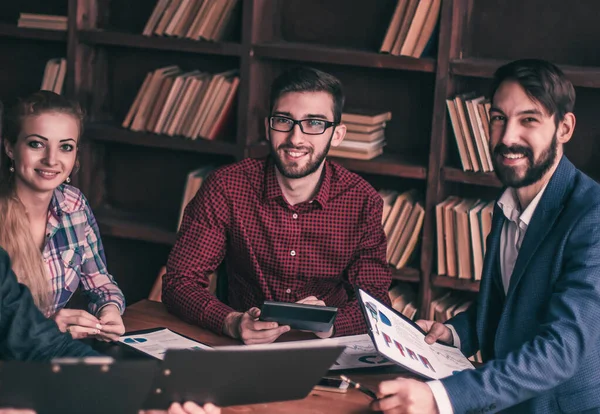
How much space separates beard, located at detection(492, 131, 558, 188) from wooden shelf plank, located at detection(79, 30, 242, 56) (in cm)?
160

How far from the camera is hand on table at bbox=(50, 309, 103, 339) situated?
204cm

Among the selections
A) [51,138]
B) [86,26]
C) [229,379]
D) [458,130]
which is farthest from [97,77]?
[229,379]

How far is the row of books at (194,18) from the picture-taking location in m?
3.44

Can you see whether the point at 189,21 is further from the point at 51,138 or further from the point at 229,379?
the point at 229,379

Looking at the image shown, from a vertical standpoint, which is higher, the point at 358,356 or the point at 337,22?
the point at 337,22

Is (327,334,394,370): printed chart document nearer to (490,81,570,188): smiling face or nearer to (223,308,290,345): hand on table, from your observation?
(223,308,290,345): hand on table

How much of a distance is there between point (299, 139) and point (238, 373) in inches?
47.0

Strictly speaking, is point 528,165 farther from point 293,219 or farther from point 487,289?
point 293,219

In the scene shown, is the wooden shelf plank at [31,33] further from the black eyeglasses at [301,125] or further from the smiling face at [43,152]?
the black eyeglasses at [301,125]

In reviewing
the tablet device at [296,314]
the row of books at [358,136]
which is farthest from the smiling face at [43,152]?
the row of books at [358,136]

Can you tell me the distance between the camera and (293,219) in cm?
263

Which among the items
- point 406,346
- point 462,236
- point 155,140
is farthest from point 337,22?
point 406,346

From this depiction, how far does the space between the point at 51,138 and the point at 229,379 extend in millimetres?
1209

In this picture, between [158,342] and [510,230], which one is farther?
[510,230]
